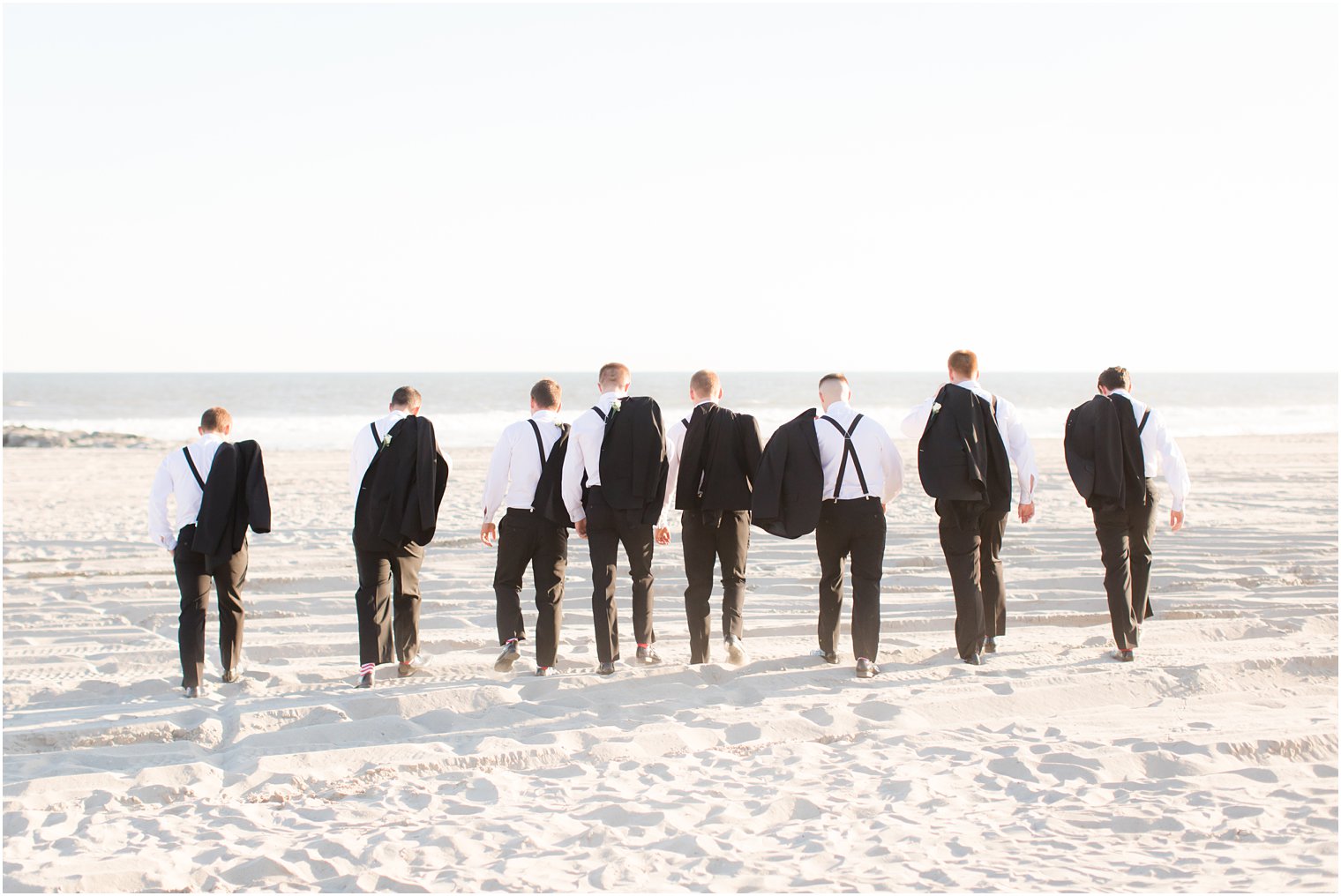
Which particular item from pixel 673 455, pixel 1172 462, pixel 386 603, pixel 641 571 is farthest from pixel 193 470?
pixel 1172 462

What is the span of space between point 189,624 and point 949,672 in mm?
4160

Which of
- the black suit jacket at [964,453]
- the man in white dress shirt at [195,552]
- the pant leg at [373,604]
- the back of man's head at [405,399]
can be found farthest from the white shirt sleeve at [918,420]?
the man in white dress shirt at [195,552]

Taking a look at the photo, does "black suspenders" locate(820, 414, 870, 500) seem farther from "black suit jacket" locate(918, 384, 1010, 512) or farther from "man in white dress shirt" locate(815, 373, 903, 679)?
"black suit jacket" locate(918, 384, 1010, 512)

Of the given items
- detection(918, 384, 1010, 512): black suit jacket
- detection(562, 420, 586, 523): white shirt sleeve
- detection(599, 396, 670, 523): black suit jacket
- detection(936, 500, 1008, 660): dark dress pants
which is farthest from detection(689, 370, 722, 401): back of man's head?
detection(936, 500, 1008, 660): dark dress pants

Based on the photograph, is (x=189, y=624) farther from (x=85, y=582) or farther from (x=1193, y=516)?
(x=1193, y=516)

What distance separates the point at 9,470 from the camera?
20.1m

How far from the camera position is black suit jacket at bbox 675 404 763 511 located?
6203 mm

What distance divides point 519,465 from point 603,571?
0.78 metres

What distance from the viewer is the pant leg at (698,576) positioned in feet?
20.6

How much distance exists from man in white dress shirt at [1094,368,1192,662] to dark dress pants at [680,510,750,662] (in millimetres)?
2050

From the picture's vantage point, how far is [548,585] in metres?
6.16

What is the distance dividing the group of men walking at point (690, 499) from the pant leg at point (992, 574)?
0.04 feet

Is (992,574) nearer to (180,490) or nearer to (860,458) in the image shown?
(860,458)

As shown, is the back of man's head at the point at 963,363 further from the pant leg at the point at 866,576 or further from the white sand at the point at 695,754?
the white sand at the point at 695,754
